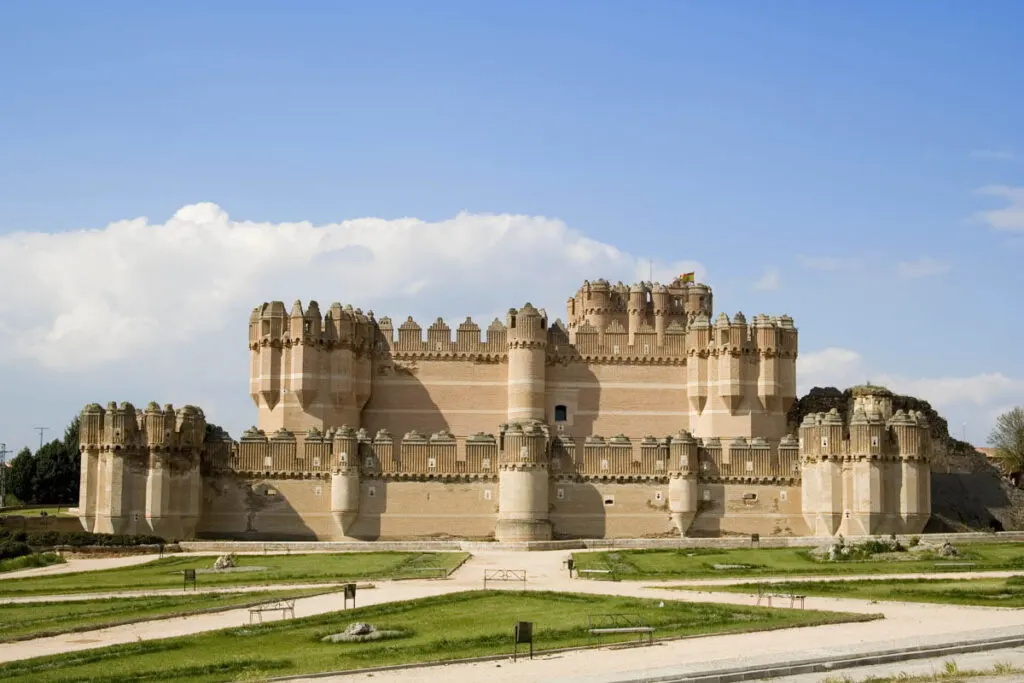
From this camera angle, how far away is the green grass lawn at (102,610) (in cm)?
3297

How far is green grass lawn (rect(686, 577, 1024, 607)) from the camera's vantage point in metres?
Result: 36.6

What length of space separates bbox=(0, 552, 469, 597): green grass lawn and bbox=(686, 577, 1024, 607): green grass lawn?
11.2 meters

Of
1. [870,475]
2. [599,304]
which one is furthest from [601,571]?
[599,304]

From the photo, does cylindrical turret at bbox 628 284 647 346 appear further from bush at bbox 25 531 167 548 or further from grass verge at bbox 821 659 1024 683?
grass verge at bbox 821 659 1024 683

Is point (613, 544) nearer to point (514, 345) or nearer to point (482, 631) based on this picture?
point (514, 345)

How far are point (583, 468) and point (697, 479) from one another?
500cm

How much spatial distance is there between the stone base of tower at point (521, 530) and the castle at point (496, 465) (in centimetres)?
10

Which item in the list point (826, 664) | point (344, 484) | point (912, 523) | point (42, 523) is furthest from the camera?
point (42, 523)

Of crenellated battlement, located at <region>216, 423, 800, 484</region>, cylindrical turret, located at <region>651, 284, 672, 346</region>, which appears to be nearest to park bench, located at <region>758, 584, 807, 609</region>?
crenellated battlement, located at <region>216, 423, 800, 484</region>

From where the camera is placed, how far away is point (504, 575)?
43.8m

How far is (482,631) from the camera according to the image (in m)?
31.6

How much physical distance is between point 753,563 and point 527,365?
2431 centimetres

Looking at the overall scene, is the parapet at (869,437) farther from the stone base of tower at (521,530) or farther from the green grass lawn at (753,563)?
the stone base of tower at (521,530)

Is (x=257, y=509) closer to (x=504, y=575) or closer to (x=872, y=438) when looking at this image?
(x=504, y=575)
